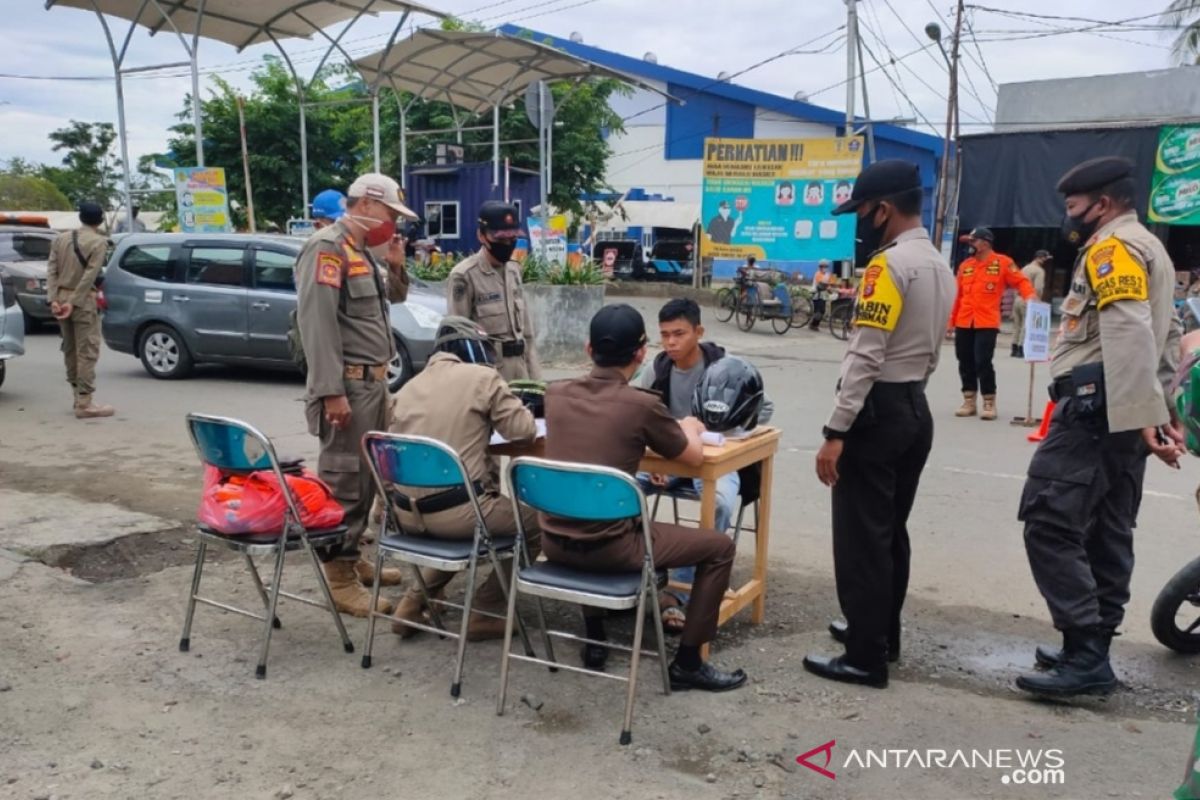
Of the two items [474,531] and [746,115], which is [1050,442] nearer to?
[474,531]

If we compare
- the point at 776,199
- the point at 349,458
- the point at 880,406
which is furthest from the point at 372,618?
the point at 776,199

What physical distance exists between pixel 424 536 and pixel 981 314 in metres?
7.22

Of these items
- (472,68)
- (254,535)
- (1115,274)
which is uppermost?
(472,68)

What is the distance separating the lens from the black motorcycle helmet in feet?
13.1

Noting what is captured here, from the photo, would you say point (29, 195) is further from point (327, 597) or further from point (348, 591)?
point (327, 597)

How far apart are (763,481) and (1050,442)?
1152 mm

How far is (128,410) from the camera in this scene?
369 inches

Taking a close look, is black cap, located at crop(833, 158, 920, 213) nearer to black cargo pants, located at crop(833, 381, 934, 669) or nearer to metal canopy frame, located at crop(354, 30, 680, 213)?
black cargo pants, located at crop(833, 381, 934, 669)

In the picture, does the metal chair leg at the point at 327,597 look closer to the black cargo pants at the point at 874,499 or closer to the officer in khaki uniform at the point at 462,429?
the officer in khaki uniform at the point at 462,429

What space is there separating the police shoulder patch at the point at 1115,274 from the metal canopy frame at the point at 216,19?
12.5 metres

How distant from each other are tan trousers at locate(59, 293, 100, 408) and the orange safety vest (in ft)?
25.5

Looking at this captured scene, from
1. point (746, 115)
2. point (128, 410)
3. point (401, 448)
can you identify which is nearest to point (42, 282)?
point (128, 410)

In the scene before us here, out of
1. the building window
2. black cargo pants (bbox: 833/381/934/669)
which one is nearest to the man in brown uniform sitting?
black cargo pants (bbox: 833/381/934/669)

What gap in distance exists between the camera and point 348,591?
4.46 meters
